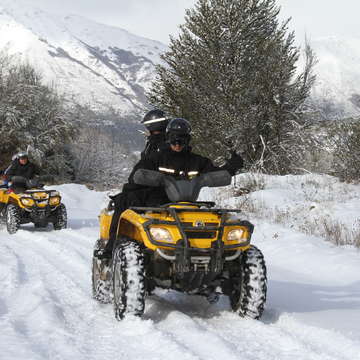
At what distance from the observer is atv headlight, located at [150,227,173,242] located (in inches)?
183

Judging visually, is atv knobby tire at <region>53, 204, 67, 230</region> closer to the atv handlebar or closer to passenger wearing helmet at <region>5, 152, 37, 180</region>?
passenger wearing helmet at <region>5, 152, 37, 180</region>

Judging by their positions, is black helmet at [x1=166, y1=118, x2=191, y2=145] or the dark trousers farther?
the dark trousers

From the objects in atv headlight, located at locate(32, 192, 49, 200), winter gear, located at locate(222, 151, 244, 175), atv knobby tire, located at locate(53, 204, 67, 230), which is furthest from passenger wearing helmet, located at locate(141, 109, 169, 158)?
atv headlight, located at locate(32, 192, 49, 200)

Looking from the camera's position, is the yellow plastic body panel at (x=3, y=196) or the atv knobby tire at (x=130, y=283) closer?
the atv knobby tire at (x=130, y=283)

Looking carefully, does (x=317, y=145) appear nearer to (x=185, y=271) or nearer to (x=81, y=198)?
(x=81, y=198)

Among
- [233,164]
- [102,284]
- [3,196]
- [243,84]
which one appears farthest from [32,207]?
[243,84]

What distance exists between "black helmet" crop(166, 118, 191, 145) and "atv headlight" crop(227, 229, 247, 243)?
1078mm

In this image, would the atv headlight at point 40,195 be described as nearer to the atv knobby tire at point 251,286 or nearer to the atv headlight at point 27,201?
the atv headlight at point 27,201

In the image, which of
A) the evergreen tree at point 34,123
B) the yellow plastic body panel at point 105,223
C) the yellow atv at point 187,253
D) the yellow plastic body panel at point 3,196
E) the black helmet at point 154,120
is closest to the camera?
the yellow atv at point 187,253

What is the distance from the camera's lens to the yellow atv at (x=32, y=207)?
12.7 metres

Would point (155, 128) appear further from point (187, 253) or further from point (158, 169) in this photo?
point (187, 253)

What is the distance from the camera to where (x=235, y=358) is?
3.71m

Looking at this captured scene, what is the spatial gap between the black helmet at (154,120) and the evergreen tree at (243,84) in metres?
14.7

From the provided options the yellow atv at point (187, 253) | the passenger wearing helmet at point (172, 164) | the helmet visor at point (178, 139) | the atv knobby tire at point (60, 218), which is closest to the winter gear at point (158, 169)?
the passenger wearing helmet at point (172, 164)
